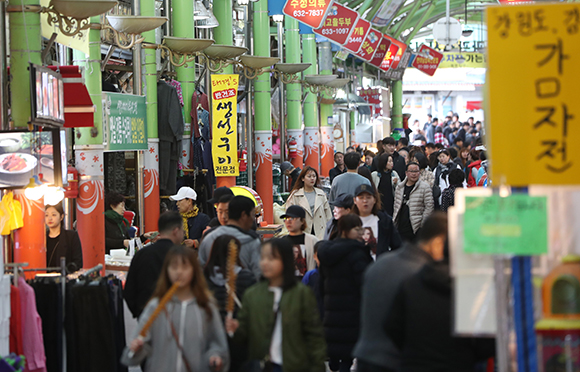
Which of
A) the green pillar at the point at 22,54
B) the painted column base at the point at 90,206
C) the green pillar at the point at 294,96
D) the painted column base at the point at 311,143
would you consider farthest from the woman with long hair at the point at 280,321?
the painted column base at the point at 311,143

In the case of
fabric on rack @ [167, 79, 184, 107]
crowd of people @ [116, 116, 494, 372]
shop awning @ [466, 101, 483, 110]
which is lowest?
crowd of people @ [116, 116, 494, 372]

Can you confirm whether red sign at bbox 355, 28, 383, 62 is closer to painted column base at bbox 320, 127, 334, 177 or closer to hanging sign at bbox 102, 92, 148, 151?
painted column base at bbox 320, 127, 334, 177

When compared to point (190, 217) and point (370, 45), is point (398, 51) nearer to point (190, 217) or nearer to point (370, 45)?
point (370, 45)

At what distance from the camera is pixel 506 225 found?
329 centimetres

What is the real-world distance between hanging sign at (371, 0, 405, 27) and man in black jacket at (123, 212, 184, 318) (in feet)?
56.2

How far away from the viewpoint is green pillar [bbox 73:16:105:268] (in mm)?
8531

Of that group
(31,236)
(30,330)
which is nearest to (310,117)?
(31,236)

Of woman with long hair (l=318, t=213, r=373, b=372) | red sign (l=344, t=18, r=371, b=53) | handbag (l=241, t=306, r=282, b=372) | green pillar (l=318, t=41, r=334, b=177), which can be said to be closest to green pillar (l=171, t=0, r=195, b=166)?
red sign (l=344, t=18, r=371, b=53)

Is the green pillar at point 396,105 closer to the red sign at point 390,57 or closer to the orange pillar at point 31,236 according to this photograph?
the red sign at point 390,57

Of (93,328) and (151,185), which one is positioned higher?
(151,185)

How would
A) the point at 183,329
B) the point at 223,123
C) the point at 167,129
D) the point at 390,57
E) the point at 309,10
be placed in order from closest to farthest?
the point at 183,329, the point at 167,129, the point at 223,123, the point at 309,10, the point at 390,57

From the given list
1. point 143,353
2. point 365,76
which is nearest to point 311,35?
point 365,76

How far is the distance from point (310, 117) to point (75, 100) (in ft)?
48.0

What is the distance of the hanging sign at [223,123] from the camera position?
40.1 feet
